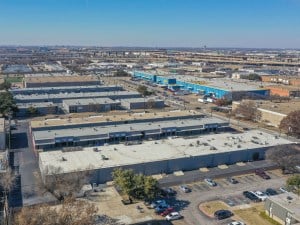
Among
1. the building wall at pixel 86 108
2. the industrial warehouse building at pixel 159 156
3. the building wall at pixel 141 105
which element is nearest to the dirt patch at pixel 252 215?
the industrial warehouse building at pixel 159 156

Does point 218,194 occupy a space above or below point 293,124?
below

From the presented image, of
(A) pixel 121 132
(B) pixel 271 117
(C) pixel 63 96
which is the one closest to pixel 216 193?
(A) pixel 121 132

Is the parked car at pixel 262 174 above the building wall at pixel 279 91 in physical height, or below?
below

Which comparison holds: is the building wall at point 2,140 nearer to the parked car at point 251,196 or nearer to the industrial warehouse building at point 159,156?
the industrial warehouse building at point 159,156

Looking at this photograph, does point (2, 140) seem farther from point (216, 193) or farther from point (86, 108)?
point (216, 193)

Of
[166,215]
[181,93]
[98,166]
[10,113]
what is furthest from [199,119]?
[181,93]

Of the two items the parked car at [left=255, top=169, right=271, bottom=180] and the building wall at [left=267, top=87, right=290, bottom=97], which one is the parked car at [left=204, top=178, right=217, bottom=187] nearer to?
the parked car at [left=255, top=169, right=271, bottom=180]
